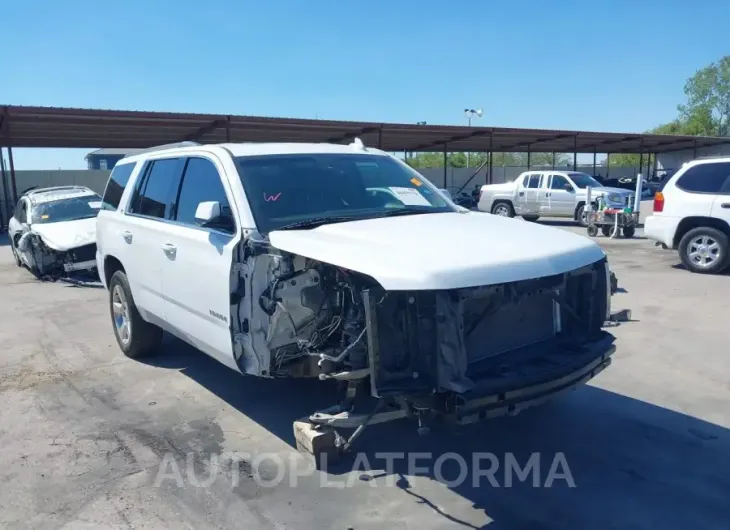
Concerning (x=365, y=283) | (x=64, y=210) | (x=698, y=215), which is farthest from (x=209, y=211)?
(x=64, y=210)

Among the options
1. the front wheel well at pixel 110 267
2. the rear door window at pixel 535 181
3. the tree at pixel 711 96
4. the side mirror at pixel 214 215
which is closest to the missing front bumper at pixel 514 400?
the side mirror at pixel 214 215

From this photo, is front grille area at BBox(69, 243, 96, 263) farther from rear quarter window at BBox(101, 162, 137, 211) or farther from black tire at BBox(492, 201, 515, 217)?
black tire at BBox(492, 201, 515, 217)

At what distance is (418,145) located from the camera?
109ft

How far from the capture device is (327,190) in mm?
4777

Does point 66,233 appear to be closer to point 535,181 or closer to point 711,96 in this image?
point 535,181

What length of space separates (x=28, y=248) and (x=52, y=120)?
10.0 m

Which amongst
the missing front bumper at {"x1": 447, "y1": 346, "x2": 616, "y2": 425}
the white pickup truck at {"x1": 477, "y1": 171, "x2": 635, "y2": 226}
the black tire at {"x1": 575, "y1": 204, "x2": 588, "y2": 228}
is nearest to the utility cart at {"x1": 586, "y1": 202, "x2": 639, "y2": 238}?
the white pickup truck at {"x1": 477, "y1": 171, "x2": 635, "y2": 226}

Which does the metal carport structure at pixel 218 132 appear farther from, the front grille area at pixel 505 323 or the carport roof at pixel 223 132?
the front grille area at pixel 505 323

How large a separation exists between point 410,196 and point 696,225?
310 inches

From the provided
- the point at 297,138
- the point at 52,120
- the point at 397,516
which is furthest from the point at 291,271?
the point at 297,138

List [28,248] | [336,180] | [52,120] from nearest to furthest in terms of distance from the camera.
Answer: [336,180] → [28,248] → [52,120]

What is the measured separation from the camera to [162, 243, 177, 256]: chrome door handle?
4887 mm

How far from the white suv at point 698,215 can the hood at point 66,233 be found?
1013 cm

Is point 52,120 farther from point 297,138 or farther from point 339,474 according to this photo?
point 339,474
